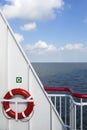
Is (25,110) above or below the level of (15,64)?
below

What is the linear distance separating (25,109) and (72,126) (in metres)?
0.89

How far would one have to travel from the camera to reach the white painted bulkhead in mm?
4582

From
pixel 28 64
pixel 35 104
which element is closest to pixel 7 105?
pixel 35 104

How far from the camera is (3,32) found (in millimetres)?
4570

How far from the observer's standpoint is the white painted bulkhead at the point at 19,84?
4.58 metres

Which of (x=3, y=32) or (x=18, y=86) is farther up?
(x=3, y=32)

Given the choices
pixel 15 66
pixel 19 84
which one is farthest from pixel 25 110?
pixel 15 66

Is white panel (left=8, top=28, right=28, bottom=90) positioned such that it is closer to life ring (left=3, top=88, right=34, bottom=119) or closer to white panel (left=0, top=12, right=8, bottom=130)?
white panel (left=0, top=12, right=8, bottom=130)

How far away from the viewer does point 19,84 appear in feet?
15.3

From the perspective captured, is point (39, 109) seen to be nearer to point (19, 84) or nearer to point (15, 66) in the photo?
point (19, 84)

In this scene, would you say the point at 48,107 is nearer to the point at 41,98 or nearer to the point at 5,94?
the point at 41,98

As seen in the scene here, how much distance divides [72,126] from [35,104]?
764mm

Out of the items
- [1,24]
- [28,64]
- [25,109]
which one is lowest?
[25,109]

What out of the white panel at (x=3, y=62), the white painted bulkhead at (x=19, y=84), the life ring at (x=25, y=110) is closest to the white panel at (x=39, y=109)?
the white painted bulkhead at (x=19, y=84)
